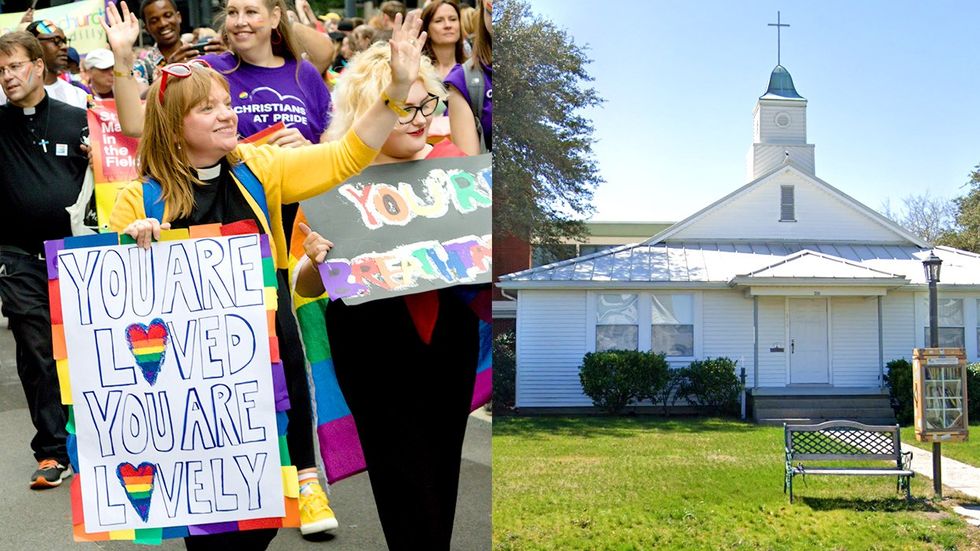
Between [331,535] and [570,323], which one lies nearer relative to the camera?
[570,323]

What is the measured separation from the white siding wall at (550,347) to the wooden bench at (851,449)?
1.62 feet

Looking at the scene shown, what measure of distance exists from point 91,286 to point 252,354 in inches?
16.3

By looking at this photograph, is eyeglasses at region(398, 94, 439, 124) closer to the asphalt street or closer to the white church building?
the white church building

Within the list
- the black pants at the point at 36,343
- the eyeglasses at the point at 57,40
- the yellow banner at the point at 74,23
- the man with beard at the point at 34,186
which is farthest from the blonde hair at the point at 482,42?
the black pants at the point at 36,343

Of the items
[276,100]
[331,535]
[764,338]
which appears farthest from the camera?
[331,535]

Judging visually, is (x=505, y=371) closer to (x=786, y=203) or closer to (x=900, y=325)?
(x=786, y=203)

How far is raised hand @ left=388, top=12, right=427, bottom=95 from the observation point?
2457 millimetres

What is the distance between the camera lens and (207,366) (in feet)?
8.22

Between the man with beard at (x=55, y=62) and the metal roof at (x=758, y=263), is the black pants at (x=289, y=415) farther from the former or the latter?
the man with beard at (x=55, y=62)

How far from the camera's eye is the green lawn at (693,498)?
2.40m

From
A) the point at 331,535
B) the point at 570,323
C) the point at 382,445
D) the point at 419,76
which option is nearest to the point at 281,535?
the point at 331,535

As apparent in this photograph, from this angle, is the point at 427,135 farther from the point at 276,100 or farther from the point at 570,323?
the point at 570,323

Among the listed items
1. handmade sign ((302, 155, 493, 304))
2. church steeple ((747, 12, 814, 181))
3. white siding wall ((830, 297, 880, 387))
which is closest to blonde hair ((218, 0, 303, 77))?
handmade sign ((302, 155, 493, 304))

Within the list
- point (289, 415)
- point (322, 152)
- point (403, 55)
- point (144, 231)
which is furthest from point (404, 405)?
point (403, 55)
